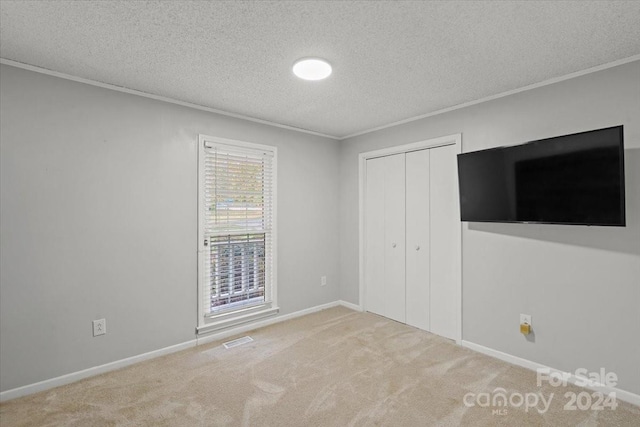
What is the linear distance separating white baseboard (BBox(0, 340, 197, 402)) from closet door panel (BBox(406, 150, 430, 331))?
92.2 inches

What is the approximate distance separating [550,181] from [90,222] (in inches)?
137

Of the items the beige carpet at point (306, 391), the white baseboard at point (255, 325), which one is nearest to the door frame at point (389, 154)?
the beige carpet at point (306, 391)

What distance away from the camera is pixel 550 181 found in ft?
7.62

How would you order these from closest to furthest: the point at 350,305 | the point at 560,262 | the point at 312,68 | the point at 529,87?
1. the point at 312,68
2. the point at 560,262
3. the point at 529,87
4. the point at 350,305

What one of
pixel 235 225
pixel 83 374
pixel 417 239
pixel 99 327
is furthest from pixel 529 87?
pixel 83 374

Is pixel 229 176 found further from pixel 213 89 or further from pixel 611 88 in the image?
pixel 611 88

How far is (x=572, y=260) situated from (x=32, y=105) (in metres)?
4.07

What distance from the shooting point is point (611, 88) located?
7.25 feet

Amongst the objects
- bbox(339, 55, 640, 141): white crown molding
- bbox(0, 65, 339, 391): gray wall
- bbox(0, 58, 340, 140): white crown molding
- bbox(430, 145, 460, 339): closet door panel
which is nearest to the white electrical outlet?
bbox(0, 65, 339, 391): gray wall

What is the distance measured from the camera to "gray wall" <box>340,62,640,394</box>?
214 centimetres

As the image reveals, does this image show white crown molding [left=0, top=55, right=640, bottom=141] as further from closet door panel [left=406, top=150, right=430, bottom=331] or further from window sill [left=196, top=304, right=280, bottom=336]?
window sill [left=196, top=304, right=280, bottom=336]

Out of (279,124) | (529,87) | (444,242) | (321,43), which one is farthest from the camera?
(279,124)

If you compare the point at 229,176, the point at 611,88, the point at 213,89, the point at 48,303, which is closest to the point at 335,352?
the point at 229,176

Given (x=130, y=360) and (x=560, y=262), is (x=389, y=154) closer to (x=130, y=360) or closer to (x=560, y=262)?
(x=560, y=262)
